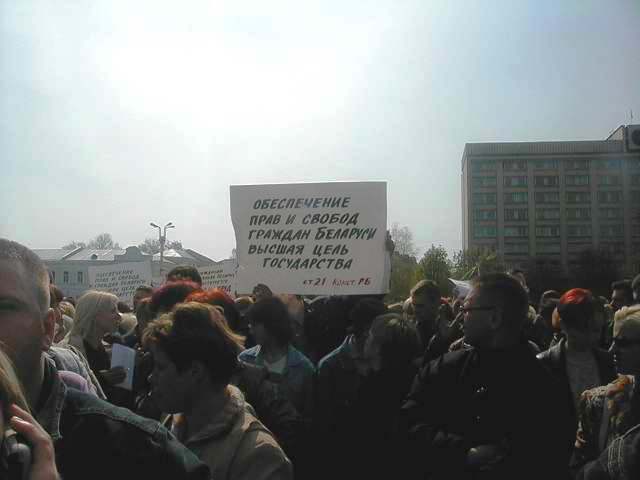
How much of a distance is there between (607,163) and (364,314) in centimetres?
9492

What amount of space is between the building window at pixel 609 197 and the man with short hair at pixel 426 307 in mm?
91996

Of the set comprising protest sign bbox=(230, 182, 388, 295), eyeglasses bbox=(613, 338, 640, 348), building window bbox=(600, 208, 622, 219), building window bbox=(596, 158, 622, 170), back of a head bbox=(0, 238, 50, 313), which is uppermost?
building window bbox=(596, 158, 622, 170)

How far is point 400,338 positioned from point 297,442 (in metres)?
1.25

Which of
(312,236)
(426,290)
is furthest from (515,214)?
(312,236)

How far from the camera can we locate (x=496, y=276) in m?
3.76

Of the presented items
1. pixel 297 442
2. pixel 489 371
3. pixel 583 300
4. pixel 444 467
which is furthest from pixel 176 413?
pixel 583 300

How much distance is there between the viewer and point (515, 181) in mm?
95812

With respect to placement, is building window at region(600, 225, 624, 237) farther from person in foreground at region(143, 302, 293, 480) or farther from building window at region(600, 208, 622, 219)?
person in foreground at region(143, 302, 293, 480)

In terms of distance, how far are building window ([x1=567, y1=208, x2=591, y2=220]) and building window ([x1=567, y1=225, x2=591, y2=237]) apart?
129cm

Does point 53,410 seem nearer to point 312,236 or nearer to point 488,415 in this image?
point 488,415

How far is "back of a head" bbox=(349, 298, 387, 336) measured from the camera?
16.7ft

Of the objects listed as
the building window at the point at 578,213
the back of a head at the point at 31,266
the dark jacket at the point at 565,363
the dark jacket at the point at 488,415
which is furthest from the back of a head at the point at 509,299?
the building window at the point at 578,213

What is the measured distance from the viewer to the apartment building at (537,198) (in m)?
92.7

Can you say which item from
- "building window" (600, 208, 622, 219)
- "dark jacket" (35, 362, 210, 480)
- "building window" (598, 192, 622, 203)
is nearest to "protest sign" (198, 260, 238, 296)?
"dark jacket" (35, 362, 210, 480)
